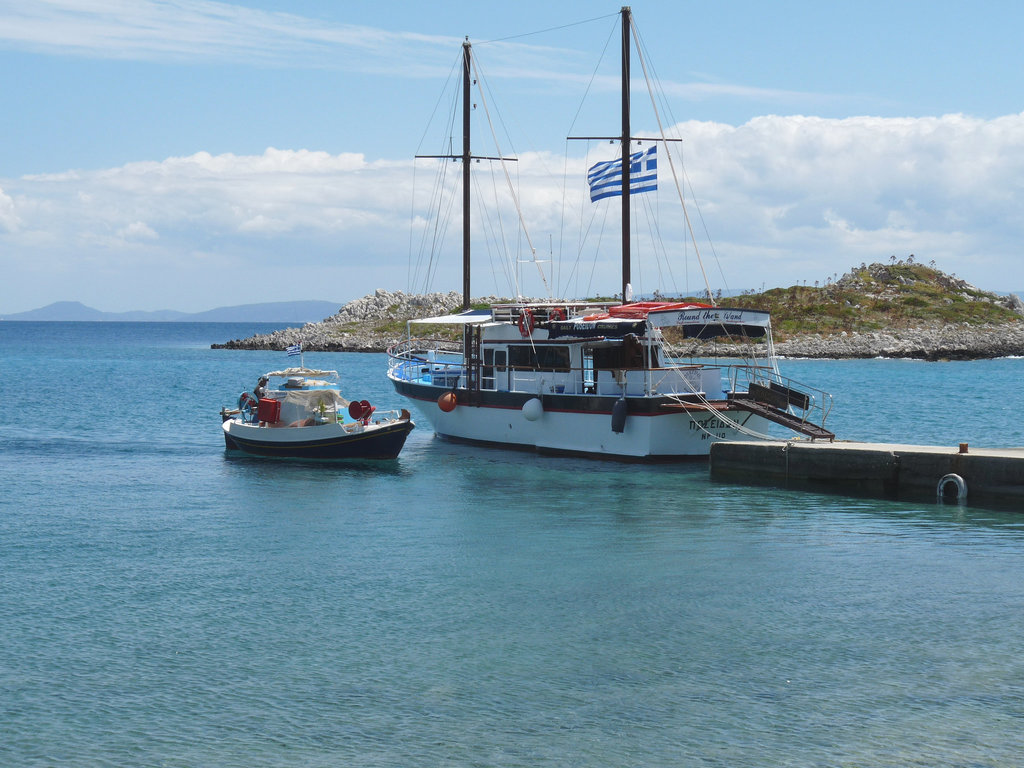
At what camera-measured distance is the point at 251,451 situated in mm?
35219

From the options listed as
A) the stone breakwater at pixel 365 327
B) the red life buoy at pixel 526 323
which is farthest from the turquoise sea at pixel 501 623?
the stone breakwater at pixel 365 327

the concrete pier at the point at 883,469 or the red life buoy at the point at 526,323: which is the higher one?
the red life buoy at the point at 526,323

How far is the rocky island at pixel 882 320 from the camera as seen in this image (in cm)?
10988

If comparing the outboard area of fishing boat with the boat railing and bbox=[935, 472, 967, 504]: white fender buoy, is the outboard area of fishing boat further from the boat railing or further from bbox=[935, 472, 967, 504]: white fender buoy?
bbox=[935, 472, 967, 504]: white fender buoy

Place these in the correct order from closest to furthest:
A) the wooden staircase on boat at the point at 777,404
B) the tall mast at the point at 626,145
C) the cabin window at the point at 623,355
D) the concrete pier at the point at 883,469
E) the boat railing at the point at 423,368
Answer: the concrete pier at the point at 883,469 → the wooden staircase on boat at the point at 777,404 → the cabin window at the point at 623,355 → the tall mast at the point at 626,145 → the boat railing at the point at 423,368

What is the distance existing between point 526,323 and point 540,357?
1.32m

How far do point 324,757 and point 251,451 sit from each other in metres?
25.1

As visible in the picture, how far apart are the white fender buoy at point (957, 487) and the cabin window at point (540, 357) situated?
12542 mm

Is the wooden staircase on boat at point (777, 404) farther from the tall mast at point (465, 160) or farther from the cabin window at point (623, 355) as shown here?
the tall mast at point (465, 160)

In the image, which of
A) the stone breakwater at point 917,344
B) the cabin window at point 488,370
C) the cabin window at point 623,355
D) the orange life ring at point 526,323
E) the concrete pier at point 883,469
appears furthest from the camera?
the stone breakwater at point 917,344

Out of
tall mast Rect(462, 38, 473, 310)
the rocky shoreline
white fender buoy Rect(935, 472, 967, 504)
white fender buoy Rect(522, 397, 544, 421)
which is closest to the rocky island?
the rocky shoreline

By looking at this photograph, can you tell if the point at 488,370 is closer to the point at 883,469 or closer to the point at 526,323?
the point at 526,323

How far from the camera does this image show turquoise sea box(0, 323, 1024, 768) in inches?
458

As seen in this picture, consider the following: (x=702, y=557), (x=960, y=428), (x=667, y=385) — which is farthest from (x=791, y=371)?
(x=702, y=557)
